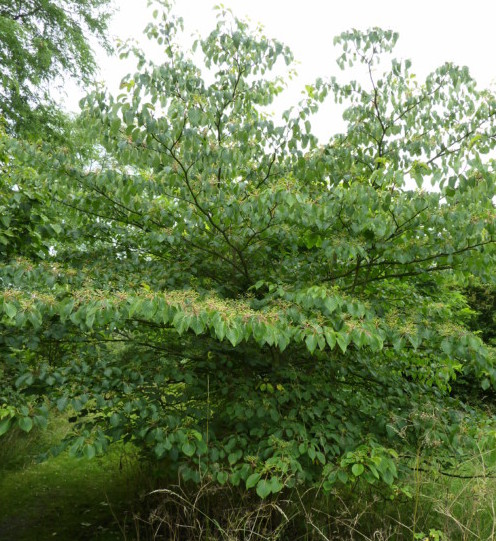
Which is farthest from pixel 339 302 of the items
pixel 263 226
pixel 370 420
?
pixel 370 420

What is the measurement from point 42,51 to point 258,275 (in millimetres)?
7918

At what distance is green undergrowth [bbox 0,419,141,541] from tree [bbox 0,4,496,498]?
1.32 metres

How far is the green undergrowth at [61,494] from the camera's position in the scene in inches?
180

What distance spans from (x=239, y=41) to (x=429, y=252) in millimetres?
1950

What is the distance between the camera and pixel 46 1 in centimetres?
1018

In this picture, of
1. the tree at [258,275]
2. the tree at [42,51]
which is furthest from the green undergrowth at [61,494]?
the tree at [42,51]

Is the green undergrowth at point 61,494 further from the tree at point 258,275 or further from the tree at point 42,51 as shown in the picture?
the tree at point 42,51

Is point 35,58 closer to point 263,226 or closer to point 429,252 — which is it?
point 263,226

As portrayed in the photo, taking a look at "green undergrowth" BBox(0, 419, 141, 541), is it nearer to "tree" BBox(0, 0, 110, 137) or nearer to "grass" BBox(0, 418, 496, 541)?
"grass" BBox(0, 418, 496, 541)

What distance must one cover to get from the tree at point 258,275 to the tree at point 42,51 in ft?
20.9

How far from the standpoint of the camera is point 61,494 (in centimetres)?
558

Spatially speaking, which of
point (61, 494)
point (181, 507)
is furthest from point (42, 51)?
point (181, 507)

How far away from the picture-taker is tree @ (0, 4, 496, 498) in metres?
2.87

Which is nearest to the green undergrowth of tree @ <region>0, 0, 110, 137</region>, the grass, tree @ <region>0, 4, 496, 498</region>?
the grass
